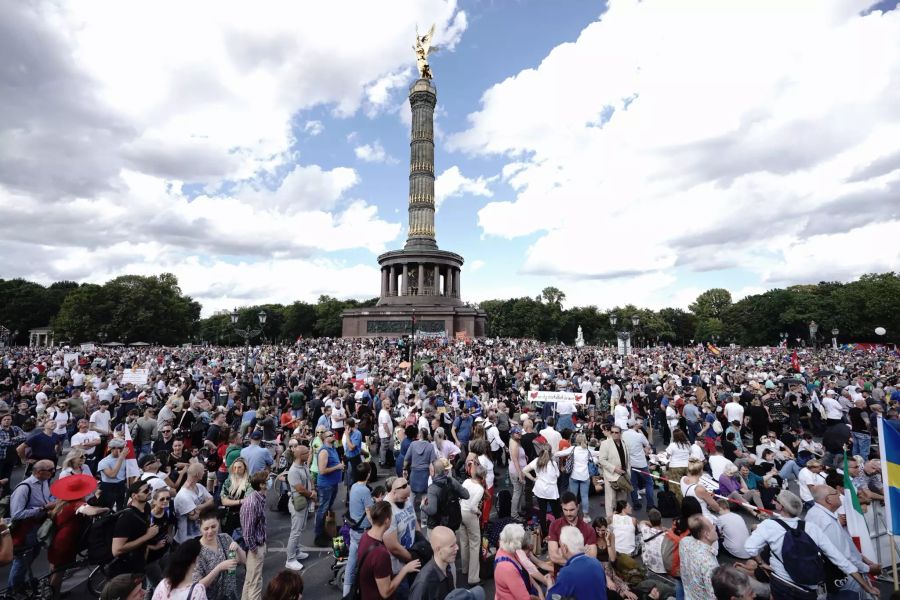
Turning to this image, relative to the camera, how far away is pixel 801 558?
4.04 metres

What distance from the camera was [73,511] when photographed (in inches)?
195

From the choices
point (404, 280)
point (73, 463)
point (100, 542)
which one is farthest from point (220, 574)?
point (404, 280)

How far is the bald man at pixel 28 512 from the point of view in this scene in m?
4.97

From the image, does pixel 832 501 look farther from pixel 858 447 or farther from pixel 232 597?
pixel 858 447

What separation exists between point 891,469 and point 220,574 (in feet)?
23.3

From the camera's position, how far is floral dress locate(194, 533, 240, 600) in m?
3.84

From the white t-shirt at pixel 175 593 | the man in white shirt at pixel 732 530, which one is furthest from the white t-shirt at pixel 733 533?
the white t-shirt at pixel 175 593

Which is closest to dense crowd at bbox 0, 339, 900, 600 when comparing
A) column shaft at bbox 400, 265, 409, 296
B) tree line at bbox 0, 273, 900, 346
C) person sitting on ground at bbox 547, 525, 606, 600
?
person sitting on ground at bbox 547, 525, 606, 600

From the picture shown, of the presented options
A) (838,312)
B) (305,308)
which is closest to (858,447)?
(838,312)

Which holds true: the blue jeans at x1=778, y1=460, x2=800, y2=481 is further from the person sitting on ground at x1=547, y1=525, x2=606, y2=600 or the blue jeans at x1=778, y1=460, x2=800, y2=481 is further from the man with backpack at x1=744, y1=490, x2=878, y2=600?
the person sitting on ground at x1=547, y1=525, x2=606, y2=600

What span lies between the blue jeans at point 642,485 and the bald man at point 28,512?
8.43 meters

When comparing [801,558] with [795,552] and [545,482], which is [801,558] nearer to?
[795,552]

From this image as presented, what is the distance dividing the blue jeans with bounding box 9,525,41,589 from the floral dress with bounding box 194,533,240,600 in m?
2.61

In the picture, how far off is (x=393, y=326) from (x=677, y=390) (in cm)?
3507
